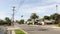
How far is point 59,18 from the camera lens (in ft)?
324

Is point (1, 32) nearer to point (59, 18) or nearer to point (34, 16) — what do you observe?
point (59, 18)

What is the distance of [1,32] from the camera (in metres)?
22.4

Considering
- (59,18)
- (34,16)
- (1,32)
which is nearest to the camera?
(1,32)

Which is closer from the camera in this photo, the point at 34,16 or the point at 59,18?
the point at 59,18

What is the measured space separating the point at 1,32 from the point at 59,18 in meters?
78.9

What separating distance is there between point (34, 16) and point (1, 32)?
10573cm

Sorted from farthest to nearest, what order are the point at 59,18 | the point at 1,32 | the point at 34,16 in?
the point at 34,16
the point at 59,18
the point at 1,32

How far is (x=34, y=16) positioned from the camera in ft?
420

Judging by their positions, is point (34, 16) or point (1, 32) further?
point (34, 16)

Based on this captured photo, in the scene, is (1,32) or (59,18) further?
(59,18)

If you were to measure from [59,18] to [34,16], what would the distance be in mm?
31734

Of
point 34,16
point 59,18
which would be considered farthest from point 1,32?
point 34,16
